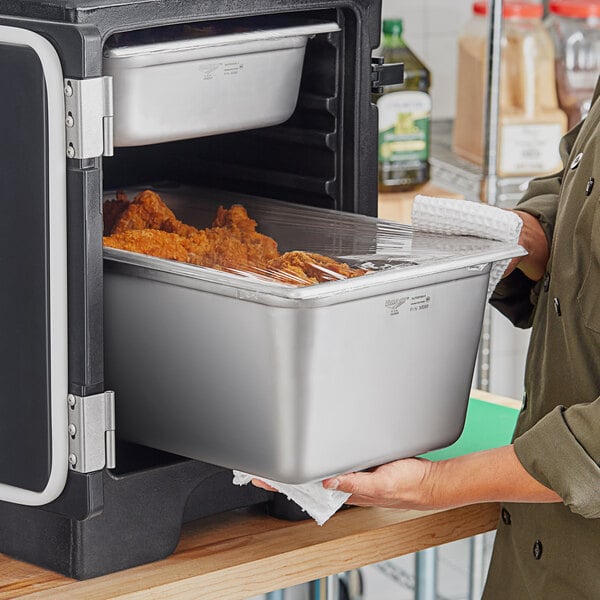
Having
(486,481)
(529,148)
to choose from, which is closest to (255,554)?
(486,481)

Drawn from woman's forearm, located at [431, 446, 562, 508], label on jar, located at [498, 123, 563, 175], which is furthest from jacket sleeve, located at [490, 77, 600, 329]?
label on jar, located at [498, 123, 563, 175]

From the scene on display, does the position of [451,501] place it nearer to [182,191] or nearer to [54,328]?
[54,328]

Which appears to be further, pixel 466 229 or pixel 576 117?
pixel 576 117

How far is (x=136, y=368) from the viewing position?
119cm

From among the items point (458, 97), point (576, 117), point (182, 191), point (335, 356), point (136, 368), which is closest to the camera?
point (335, 356)

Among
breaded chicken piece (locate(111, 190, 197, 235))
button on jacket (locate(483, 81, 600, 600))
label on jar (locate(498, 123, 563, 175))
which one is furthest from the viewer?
label on jar (locate(498, 123, 563, 175))

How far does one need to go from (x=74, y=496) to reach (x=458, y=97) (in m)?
1.71

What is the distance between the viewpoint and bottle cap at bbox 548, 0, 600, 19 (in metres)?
2.44

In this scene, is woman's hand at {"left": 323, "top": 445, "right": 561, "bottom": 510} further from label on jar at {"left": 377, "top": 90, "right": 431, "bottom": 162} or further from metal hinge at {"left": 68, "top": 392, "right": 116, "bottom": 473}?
label on jar at {"left": 377, "top": 90, "right": 431, "bottom": 162}

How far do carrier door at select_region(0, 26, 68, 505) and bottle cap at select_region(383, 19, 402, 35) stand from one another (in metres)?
1.44

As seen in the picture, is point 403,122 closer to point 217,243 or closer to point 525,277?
point 525,277

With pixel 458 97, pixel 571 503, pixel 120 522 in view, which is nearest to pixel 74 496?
pixel 120 522

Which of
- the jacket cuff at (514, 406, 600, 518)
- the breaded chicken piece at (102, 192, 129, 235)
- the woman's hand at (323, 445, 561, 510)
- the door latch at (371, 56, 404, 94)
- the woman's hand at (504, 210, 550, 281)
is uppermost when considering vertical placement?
the door latch at (371, 56, 404, 94)

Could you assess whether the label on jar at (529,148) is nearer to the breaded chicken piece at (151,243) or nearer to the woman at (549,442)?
the woman at (549,442)
